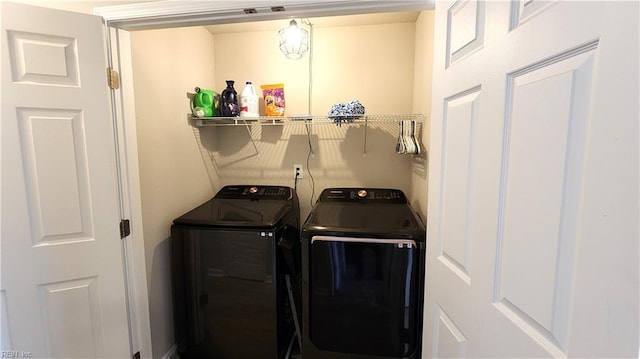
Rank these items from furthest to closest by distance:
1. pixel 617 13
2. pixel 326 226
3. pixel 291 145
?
pixel 291 145, pixel 326 226, pixel 617 13

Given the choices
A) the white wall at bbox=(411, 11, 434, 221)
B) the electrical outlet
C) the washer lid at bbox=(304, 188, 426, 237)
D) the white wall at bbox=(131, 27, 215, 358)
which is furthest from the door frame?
the electrical outlet

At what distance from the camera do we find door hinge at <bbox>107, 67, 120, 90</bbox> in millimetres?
1249

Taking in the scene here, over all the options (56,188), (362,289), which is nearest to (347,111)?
(362,289)

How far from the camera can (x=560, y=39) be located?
0.50 m

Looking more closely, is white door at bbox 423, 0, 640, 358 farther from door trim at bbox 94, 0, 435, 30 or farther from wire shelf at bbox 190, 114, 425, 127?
wire shelf at bbox 190, 114, 425, 127

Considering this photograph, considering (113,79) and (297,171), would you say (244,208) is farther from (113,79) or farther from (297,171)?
(113,79)

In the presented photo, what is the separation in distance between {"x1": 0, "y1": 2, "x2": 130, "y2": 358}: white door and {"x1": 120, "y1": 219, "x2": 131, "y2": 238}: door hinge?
3cm

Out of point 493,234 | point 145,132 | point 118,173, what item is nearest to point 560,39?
point 493,234

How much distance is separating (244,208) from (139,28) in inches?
45.8

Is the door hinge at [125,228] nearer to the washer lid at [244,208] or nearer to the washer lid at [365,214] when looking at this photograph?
the washer lid at [244,208]

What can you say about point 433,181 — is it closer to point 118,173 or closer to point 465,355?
point 465,355

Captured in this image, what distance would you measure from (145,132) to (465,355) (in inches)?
70.7

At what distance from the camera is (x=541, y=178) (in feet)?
1.78

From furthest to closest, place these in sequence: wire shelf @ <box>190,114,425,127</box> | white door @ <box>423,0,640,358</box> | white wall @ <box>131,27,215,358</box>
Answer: wire shelf @ <box>190,114,425,127</box> < white wall @ <box>131,27,215,358</box> < white door @ <box>423,0,640,358</box>
